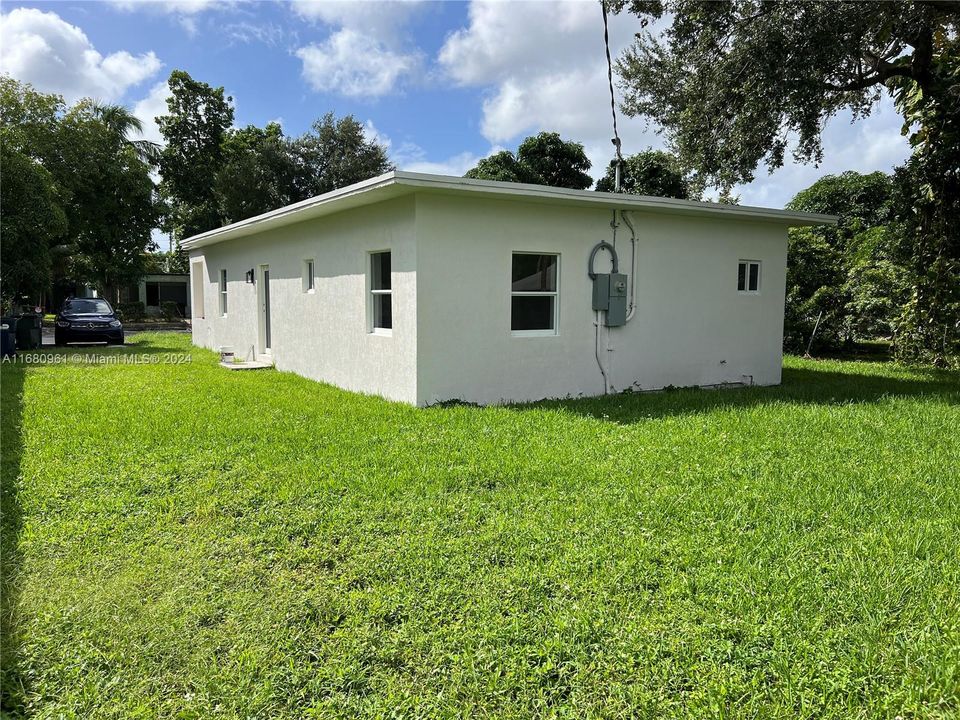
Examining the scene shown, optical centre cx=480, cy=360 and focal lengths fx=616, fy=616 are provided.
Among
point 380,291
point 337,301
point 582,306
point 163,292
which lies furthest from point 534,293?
point 163,292

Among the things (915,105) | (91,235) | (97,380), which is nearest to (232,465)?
(97,380)

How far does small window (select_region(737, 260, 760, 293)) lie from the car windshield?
57.0 feet

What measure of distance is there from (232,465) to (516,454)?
8.46 ft

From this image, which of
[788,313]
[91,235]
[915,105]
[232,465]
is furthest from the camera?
[91,235]

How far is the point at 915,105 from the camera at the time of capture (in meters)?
11.5

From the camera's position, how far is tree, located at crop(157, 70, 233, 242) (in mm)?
31594

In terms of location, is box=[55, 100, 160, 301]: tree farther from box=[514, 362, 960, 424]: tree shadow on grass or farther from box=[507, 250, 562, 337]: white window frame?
box=[514, 362, 960, 424]: tree shadow on grass

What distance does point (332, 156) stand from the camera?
3045 cm

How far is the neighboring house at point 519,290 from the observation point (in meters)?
8.05

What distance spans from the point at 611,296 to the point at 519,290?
4.85 feet

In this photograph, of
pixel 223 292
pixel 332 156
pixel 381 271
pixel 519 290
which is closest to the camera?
pixel 519 290

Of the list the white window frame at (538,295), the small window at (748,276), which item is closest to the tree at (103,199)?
the white window frame at (538,295)

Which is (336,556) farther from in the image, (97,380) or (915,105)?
(915,105)

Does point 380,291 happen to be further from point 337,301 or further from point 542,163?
point 542,163
